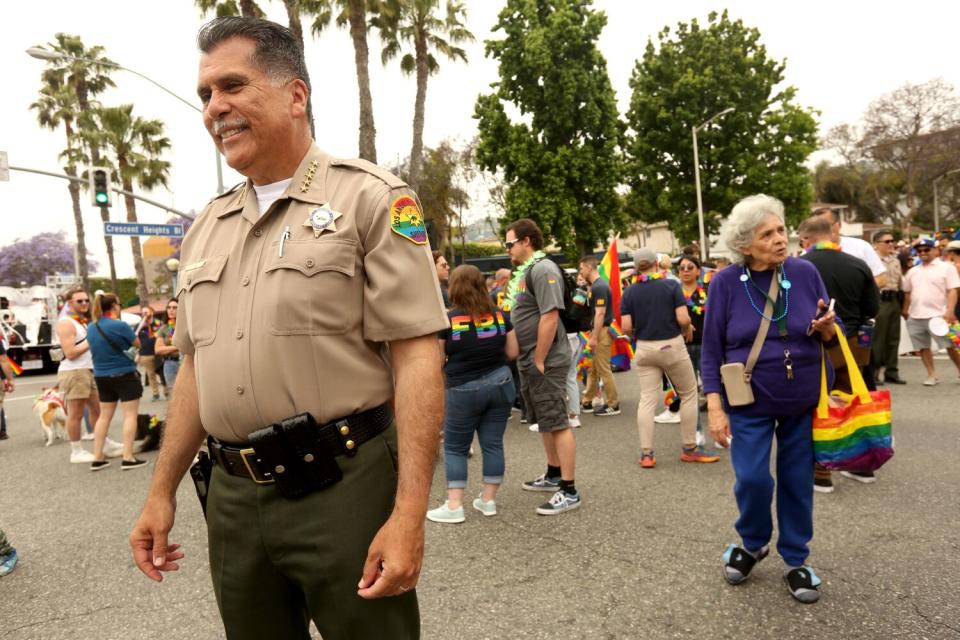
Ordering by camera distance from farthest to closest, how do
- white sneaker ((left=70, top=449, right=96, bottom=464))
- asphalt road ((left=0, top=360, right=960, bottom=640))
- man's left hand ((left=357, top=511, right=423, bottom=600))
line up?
white sneaker ((left=70, top=449, right=96, bottom=464)) → asphalt road ((left=0, top=360, right=960, bottom=640)) → man's left hand ((left=357, top=511, right=423, bottom=600))

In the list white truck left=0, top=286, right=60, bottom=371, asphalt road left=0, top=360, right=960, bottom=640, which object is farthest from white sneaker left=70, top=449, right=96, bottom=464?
white truck left=0, top=286, right=60, bottom=371

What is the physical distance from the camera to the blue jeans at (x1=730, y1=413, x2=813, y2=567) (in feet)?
11.3

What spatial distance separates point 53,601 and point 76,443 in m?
4.68

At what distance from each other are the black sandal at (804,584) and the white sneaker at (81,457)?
7515 mm

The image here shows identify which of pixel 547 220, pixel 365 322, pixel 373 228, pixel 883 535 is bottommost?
pixel 883 535

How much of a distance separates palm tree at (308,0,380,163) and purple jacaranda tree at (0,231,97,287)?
5847 centimetres

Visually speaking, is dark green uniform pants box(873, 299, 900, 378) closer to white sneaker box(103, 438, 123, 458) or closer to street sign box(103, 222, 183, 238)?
white sneaker box(103, 438, 123, 458)

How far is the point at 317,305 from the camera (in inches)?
63.8

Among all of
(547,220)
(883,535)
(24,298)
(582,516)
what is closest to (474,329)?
(582,516)

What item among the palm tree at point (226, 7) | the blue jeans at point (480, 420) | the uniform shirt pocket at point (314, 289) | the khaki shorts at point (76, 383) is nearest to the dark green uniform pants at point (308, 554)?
the uniform shirt pocket at point (314, 289)

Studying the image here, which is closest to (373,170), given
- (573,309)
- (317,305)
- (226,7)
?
(317,305)

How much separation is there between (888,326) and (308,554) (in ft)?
31.7

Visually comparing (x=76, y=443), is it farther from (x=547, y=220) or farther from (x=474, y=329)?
(x=547, y=220)

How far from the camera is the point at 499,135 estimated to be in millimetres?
31359
